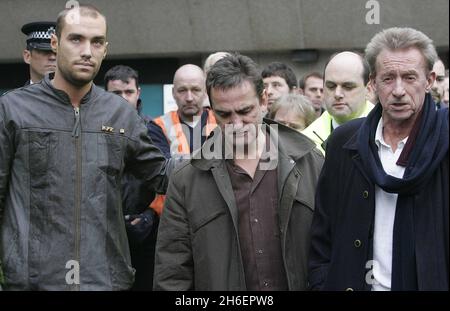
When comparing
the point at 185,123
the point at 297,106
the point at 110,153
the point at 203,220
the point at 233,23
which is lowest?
the point at 203,220

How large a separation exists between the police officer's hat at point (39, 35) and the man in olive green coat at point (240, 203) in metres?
1.86

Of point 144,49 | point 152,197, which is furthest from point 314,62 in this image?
point 152,197

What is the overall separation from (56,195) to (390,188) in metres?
1.67

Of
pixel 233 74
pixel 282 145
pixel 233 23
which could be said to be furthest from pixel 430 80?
pixel 233 23

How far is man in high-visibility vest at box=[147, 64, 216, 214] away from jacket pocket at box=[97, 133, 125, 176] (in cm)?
125

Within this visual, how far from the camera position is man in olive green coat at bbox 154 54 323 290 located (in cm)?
384

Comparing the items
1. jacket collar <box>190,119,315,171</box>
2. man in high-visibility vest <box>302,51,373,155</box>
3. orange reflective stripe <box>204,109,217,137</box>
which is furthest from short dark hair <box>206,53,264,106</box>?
orange reflective stripe <box>204,109,217,137</box>

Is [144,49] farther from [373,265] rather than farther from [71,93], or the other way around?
[373,265]

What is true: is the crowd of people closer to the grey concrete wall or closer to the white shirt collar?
the white shirt collar

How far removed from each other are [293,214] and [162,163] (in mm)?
969

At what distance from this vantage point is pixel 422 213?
133 inches

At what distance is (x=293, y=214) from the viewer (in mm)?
3900

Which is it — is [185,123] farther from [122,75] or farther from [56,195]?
[56,195]

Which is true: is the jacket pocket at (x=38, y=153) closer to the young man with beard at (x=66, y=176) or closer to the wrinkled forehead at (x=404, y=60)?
the young man with beard at (x=66, y=176)
